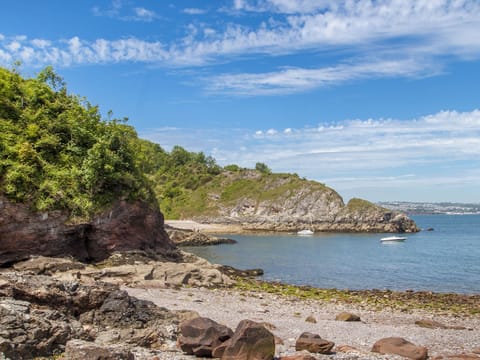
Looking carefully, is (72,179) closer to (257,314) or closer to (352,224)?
(257,314)

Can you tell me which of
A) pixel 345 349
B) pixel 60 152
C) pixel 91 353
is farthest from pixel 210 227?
pixel 91 353

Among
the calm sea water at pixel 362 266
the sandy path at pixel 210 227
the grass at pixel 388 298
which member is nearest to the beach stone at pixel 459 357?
the grass at pixel 388 298

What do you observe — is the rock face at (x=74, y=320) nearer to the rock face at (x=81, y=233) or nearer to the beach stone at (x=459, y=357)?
the beach stone at (x=459, y=357)

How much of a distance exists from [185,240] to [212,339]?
67518mm

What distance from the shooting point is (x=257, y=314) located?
2114cm

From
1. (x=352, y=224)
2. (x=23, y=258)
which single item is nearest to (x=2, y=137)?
(x=23, y=258)

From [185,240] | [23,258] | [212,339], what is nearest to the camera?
[212,339]

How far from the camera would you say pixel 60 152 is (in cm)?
3117

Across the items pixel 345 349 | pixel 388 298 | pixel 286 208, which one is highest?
pixel 286 208

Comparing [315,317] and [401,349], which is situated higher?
[401,349]

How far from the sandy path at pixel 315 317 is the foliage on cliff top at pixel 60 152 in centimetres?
961

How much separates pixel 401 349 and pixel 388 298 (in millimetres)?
16966

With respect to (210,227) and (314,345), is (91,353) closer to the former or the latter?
(314,345)

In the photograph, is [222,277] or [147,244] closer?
[222,277]
